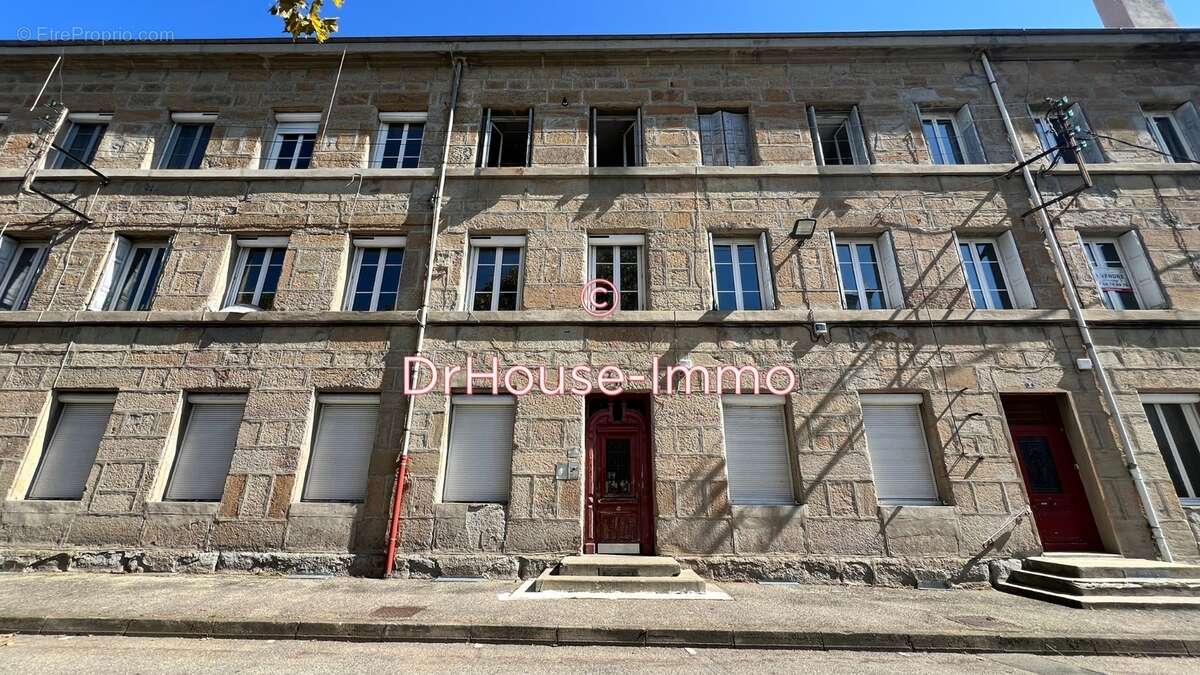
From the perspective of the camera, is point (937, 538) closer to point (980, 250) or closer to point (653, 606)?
point (653, 606)

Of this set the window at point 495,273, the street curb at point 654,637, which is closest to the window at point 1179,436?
the street curb at point 654,637

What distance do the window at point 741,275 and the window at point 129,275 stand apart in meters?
9.99

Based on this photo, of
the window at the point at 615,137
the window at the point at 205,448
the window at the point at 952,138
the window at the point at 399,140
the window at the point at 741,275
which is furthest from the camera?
the window at the point at 615,137

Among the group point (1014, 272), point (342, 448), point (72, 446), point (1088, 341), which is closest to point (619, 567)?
point (342, 448)

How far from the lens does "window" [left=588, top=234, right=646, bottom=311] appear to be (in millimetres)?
8406

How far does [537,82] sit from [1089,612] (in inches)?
465

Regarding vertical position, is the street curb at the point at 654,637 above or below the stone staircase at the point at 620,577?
below

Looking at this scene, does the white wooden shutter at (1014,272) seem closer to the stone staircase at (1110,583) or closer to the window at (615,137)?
the stone staircase at (1110,583)

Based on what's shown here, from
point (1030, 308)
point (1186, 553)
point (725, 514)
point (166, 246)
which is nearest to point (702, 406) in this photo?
point (725, 514)

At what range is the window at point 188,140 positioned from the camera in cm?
956

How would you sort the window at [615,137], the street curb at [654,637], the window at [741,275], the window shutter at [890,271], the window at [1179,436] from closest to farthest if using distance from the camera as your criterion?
1. the street curb at [654,637]
2. the window at [1179,436]
3. the window shutter at [890,271]
4. the window at [741,275]
5. the window at [615,137]

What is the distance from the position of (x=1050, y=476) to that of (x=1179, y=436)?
2.10m

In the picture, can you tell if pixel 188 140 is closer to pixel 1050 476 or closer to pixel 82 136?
pixel 82 136

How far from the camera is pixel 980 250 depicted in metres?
8.66
